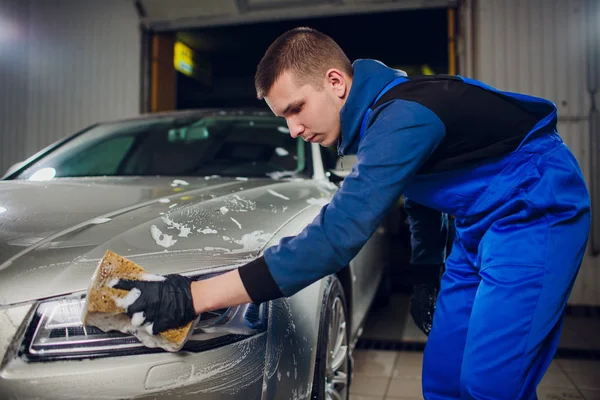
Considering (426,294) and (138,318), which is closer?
(138,318)

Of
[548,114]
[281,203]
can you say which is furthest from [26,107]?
[548,114]

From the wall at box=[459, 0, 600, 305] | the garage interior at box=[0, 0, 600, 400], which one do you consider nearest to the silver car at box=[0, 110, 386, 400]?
the garage interior at box=[0, 0, 600, 400]

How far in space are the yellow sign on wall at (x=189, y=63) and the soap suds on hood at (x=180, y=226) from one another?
5624 millimetres

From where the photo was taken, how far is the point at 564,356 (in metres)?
2.95

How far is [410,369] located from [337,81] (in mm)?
2014

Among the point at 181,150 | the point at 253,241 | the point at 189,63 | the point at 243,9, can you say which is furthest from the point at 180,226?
the point at 189,63

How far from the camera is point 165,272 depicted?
1.18 metres

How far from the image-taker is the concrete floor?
7.89ft

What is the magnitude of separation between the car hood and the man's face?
359mm

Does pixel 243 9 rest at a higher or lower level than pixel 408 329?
higher

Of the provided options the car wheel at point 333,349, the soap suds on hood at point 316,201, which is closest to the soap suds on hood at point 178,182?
the soap suds on hood at point 316,201

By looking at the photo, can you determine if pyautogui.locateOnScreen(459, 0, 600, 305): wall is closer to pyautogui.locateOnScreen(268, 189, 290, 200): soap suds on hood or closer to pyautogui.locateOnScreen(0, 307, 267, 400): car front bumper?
pyautogui.locateOnScreen(268, 189, 290, 200): soap suds on hood

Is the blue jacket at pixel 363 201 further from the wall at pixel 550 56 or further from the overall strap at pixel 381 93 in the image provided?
the wall at pixel 550 56

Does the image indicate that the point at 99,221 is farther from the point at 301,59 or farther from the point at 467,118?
the point at 467,118
